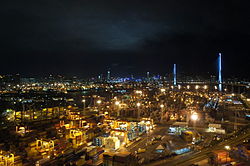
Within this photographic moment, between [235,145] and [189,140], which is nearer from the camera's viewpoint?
[235,145]

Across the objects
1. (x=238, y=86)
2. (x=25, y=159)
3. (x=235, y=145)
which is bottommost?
(x=25, y=159)

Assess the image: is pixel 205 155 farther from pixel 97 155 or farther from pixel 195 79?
pixel 195 79

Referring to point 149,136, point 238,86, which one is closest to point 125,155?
point 149,136

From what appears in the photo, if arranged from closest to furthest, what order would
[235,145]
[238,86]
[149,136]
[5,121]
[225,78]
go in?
[235,145] < [149,136] < [5,121] < [238,86] < [225,78]

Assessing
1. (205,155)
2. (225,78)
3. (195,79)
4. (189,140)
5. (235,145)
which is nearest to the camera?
(205,155)

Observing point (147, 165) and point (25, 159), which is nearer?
point (147, 165)

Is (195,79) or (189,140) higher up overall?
(195,79)

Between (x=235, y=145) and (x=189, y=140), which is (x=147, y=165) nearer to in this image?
(x=189, y=140)

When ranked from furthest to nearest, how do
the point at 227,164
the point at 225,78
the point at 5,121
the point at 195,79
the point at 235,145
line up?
the point at 195,79
the point at 225,78
the point at 5,121
the point at 235,145
the point at 227,164

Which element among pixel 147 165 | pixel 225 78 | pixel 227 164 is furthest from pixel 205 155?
pixel 225 78
